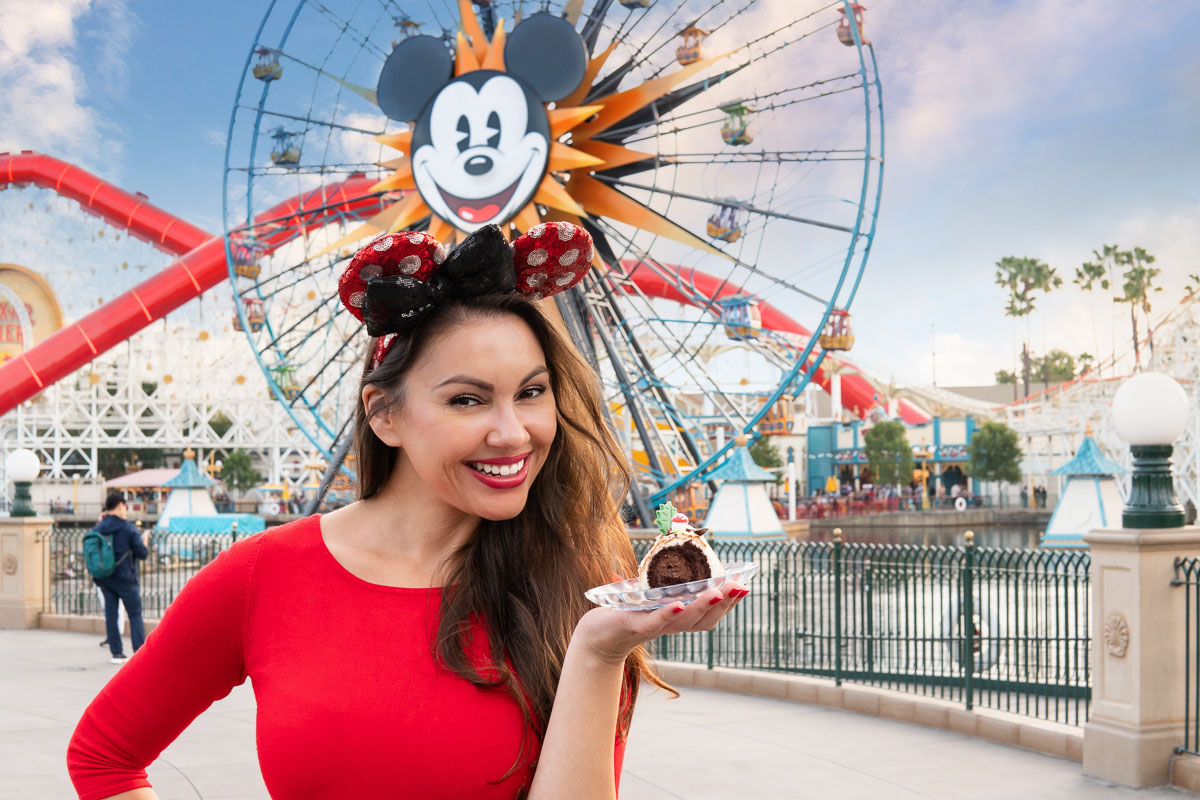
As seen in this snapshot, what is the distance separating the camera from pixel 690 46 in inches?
686

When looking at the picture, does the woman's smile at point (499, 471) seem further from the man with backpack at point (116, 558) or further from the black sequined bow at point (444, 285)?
the man with backpack at point (116, 558)

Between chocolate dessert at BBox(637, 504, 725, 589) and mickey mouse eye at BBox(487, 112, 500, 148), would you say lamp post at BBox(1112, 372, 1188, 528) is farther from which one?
mickey mouse eye at BBox(487, 112, 500, 148)

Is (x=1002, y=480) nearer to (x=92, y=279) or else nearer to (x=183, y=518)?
(x=183, y=518)

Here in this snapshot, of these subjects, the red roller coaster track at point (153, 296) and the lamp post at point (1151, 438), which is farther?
the red roller coaster track at point (153, 296)

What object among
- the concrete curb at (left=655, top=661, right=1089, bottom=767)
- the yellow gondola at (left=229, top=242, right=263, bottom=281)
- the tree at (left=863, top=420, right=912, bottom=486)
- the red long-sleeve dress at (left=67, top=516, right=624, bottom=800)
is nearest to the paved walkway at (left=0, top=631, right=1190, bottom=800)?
the concrete curb at (left=655, top=661, right=1089, bottom=767)

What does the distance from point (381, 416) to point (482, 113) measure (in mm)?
15142

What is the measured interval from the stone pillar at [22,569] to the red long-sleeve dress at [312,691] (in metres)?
12.4

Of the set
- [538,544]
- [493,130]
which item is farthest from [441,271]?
[493,130]

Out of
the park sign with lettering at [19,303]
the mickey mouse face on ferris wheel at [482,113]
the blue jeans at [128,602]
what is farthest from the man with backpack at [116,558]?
the park sign with lettering at [19,303]

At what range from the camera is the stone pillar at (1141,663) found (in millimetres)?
6230

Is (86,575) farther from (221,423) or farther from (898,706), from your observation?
(221,423)

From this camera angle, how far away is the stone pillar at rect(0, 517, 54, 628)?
508 inches

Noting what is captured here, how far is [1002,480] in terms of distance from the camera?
156ft

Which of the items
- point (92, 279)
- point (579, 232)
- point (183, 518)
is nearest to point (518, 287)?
point (579, 232)
